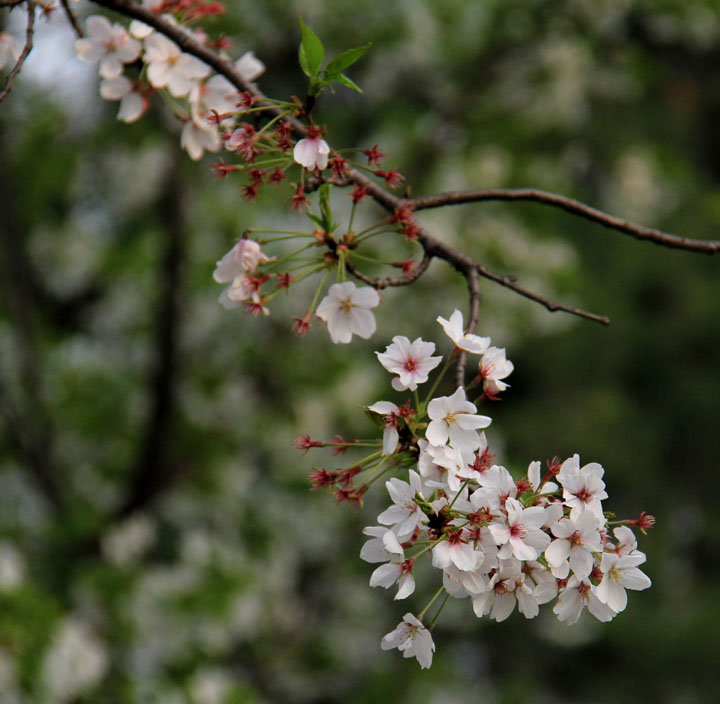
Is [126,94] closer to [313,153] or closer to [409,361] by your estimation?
[313,153]

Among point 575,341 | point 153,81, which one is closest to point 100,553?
point 153,81

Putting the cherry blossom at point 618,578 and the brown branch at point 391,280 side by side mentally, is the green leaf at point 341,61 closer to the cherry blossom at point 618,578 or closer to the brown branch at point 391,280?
the brown branch at point 391,280

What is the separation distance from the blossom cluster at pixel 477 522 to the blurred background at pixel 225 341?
2.36m

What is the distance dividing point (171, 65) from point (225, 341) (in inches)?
122

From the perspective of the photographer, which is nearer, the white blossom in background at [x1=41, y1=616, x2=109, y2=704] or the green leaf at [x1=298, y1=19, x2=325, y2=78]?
the green leaf at [x1=298, y1=19, x2=325, y2=78]

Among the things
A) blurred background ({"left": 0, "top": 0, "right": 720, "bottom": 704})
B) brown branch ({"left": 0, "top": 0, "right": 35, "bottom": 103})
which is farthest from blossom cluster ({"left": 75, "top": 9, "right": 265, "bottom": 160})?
blurred background ({"left": 0, "top": 0, "right": 720, "bottom": 704})

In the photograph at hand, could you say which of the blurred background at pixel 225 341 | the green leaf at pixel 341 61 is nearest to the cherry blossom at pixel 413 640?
the green leaf at pixel 341 61

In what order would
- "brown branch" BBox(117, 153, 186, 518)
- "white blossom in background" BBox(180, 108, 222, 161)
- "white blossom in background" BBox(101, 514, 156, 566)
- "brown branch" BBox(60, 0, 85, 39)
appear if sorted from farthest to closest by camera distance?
1. "white blossom in background" BBox(101, 514, 156, 566)
2. "brown branch" BBox(117, 153, 186, 518)
3. "white blossom in background" BBox(180, 108, 222, 161)
4. "brown branch" BBox(60, 0, 85, 39)

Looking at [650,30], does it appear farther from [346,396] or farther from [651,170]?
[346,396]

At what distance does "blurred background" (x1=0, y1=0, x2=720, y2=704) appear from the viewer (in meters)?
3.65

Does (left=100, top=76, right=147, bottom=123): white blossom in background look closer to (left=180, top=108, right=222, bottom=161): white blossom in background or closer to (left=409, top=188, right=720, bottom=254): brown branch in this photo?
(left=180, top=108, right=222, bottom=161): white blossom in background

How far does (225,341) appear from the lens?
4.31 m

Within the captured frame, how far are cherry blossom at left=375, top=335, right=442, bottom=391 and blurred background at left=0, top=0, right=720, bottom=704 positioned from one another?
2405mm

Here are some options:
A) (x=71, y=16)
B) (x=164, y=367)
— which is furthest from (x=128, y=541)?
(x=71, y=16)
